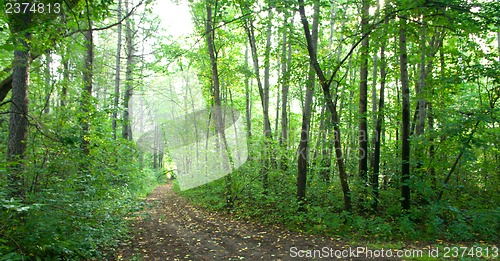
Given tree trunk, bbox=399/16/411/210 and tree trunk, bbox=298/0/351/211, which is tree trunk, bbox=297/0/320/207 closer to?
tree trunk, bbox=298/0/351/211

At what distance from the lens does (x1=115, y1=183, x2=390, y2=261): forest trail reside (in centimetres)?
605

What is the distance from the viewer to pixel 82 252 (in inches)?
205

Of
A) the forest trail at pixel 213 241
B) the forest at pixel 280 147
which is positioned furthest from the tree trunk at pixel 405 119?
the forest trail at pixel 213 241

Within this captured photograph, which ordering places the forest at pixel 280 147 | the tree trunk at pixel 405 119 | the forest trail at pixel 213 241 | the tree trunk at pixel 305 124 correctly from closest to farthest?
the forest at pixel 280 147 → the forest trail at pixel 213 241 → the tree trunk at pixel 405 119 → the tree trunk at pixel 305 124

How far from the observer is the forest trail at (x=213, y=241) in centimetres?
605

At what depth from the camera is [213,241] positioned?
7074mm

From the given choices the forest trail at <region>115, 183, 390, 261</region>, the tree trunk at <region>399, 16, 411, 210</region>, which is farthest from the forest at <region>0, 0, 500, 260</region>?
the forest trail at <region>115, 183, 390, 261</region>

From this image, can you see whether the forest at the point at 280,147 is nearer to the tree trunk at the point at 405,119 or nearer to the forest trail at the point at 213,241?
the tree trunk at the point at 405,119

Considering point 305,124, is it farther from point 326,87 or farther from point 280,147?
point 280,147

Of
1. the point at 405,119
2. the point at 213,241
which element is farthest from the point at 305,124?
the point at 213,241

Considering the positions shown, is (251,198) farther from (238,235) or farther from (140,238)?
(140,238)

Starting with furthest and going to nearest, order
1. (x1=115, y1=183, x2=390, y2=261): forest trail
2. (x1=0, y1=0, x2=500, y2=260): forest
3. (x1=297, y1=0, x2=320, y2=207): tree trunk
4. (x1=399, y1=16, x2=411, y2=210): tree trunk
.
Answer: (x1=297, y1=0, x2=320, y2=207): tree trunk
(x1=399, y1=16, x2=411, y2=210): tree trunk
(x1=115, y1=183, x2=390, y2=261): forest trail
(x1=0, y1=0, x2=500, y2=260): forest

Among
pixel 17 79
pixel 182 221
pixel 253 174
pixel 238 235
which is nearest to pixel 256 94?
pixel 253 174

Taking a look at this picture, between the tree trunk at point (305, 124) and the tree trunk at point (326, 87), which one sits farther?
the tree trunk at point (305, 124)
